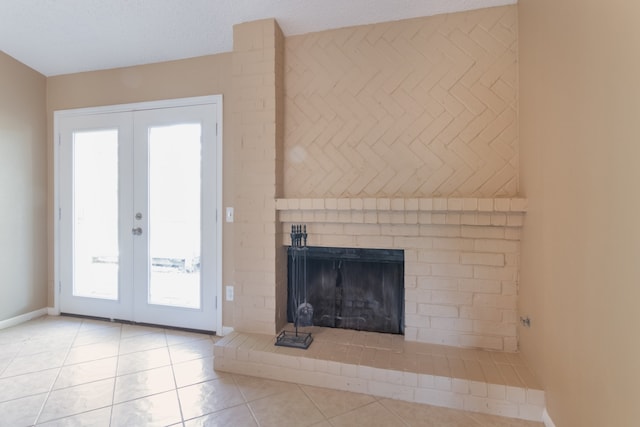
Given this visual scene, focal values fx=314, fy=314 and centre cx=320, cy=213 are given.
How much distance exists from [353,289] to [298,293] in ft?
1.52

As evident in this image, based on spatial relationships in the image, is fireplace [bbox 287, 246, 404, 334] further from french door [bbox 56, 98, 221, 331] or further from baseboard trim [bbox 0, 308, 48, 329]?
baseboard trim [bbox 0, 308, 48, 329]

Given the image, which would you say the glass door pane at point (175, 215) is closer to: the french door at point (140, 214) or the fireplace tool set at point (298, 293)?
the french door at point (140, 214)

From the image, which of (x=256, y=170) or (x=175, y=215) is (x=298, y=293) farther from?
(x=175, y=215)

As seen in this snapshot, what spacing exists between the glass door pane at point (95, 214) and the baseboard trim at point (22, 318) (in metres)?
0.42

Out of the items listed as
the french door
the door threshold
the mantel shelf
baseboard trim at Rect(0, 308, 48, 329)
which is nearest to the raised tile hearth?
the door threshold

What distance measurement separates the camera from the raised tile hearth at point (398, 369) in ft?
5.81

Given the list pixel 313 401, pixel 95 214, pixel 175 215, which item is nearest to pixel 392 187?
pixel 313 401

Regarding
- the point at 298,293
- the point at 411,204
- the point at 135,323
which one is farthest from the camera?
the point at 135,323

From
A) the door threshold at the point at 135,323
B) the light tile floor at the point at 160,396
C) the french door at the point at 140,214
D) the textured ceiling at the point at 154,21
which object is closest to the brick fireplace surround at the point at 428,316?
the light tile floor at the point at 160,396

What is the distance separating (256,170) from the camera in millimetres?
2453

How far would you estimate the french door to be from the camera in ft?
9.20

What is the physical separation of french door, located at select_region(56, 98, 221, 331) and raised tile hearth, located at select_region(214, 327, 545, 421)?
804mm

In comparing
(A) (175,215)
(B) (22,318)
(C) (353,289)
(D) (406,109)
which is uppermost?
(D) (406,109)

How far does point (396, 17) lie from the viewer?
230 cm
